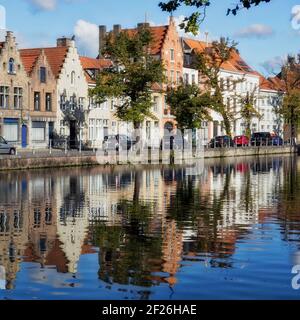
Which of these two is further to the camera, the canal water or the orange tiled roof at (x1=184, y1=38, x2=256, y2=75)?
the orange tiled roof at (x1=184, y1=38, x2=256, y2=75)

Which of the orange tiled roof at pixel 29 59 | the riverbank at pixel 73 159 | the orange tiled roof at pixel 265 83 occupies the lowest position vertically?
the riverbank at pixel 73 159

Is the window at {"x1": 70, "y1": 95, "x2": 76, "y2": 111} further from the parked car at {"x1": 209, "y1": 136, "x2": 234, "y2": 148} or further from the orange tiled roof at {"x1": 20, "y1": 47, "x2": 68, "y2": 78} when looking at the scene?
the parked car at {"x1": 209, "y1": 136, "x2": 234, "y2": 148}

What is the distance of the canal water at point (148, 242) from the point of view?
15.0 metres

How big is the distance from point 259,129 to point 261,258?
107 metres

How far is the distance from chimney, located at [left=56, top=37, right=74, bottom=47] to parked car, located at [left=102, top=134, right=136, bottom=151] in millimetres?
12683

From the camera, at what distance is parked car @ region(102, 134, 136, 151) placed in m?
72.0

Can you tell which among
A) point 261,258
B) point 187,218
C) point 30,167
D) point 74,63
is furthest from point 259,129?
point 261,258

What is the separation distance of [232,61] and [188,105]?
1759 inches

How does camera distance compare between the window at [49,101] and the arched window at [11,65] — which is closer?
the arched window at [11,65]

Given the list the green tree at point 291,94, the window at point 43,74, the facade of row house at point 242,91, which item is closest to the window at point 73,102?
the window at point 43,74

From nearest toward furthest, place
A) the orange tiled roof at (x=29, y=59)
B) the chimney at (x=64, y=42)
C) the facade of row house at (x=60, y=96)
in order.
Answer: the facade of row house at (x=60, y=96) → the orange tiled roof at (x=29, y=59) → the chimney at (x=64, y=42)

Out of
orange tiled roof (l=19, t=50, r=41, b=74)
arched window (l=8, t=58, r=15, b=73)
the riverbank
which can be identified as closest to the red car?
the riverbank

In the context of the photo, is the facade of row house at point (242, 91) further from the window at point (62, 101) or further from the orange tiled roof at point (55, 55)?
the window at point (62, 101)

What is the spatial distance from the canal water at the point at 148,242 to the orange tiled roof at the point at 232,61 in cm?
7153
